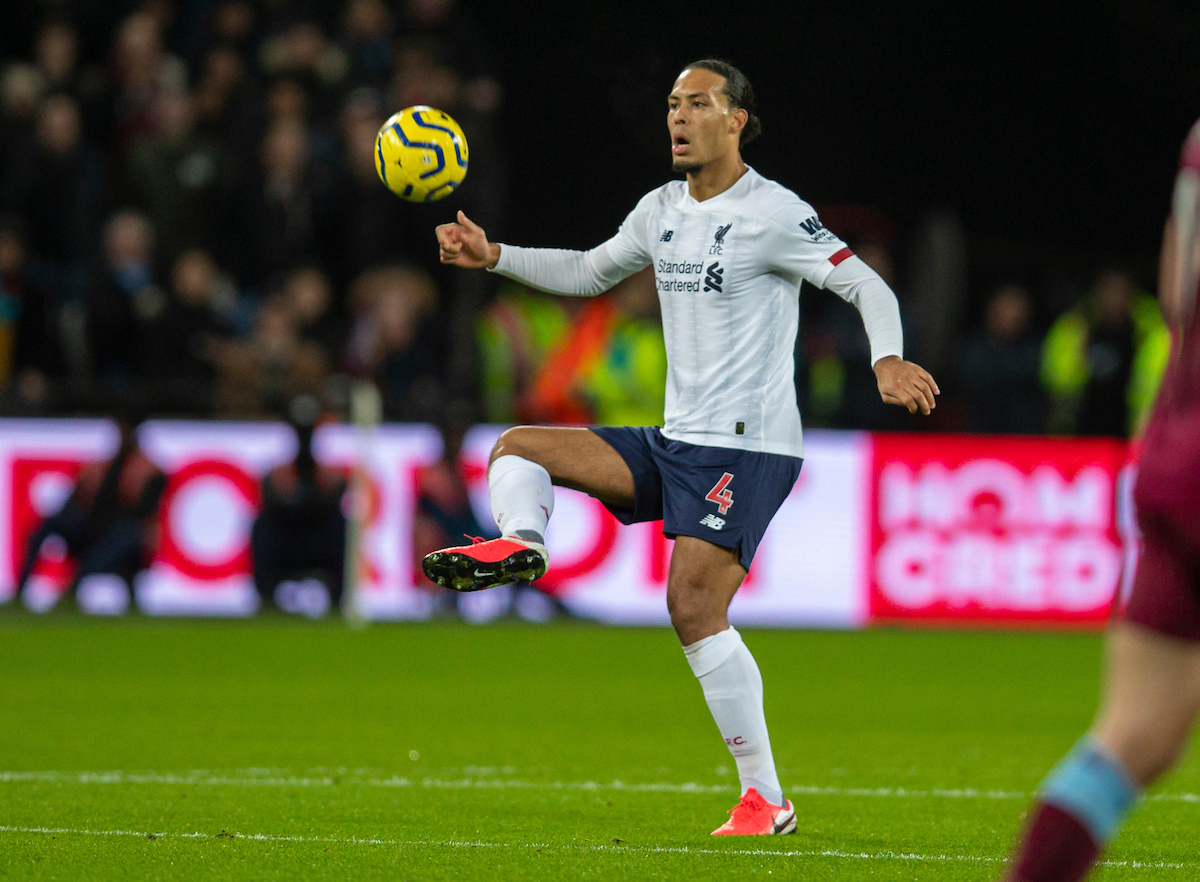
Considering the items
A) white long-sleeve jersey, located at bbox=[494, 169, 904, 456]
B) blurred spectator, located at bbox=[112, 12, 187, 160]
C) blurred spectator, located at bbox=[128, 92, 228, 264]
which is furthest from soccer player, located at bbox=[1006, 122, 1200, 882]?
blurred spectator, located at bbox=[112, 12, 187, 160]

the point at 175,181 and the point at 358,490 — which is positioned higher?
the point at 175,181

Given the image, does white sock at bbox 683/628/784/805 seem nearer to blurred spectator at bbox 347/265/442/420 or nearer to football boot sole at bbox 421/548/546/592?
football boot sole at bbox 421/548/546/592

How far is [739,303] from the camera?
5793 millimetres

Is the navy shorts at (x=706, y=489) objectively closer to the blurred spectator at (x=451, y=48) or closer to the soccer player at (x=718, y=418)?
the soccer player at (x=718, y=418)

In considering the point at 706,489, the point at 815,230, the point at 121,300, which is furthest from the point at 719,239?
the point at 121,300

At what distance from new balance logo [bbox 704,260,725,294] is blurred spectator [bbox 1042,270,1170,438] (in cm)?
908

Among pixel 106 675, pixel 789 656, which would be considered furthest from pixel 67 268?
pixel 789 656

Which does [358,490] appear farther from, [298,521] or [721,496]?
[721,496]

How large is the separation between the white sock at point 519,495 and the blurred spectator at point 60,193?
9.38 metres

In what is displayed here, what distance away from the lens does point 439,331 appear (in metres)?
14.3

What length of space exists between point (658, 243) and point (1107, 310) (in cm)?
985

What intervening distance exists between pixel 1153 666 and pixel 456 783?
410cm

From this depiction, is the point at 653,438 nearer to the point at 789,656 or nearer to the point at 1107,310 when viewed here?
the point at 789,656

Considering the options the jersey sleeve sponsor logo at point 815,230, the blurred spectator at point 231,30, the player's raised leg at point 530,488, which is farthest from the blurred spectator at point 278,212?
the jersey sleeve sponsor logo at point 815,230
